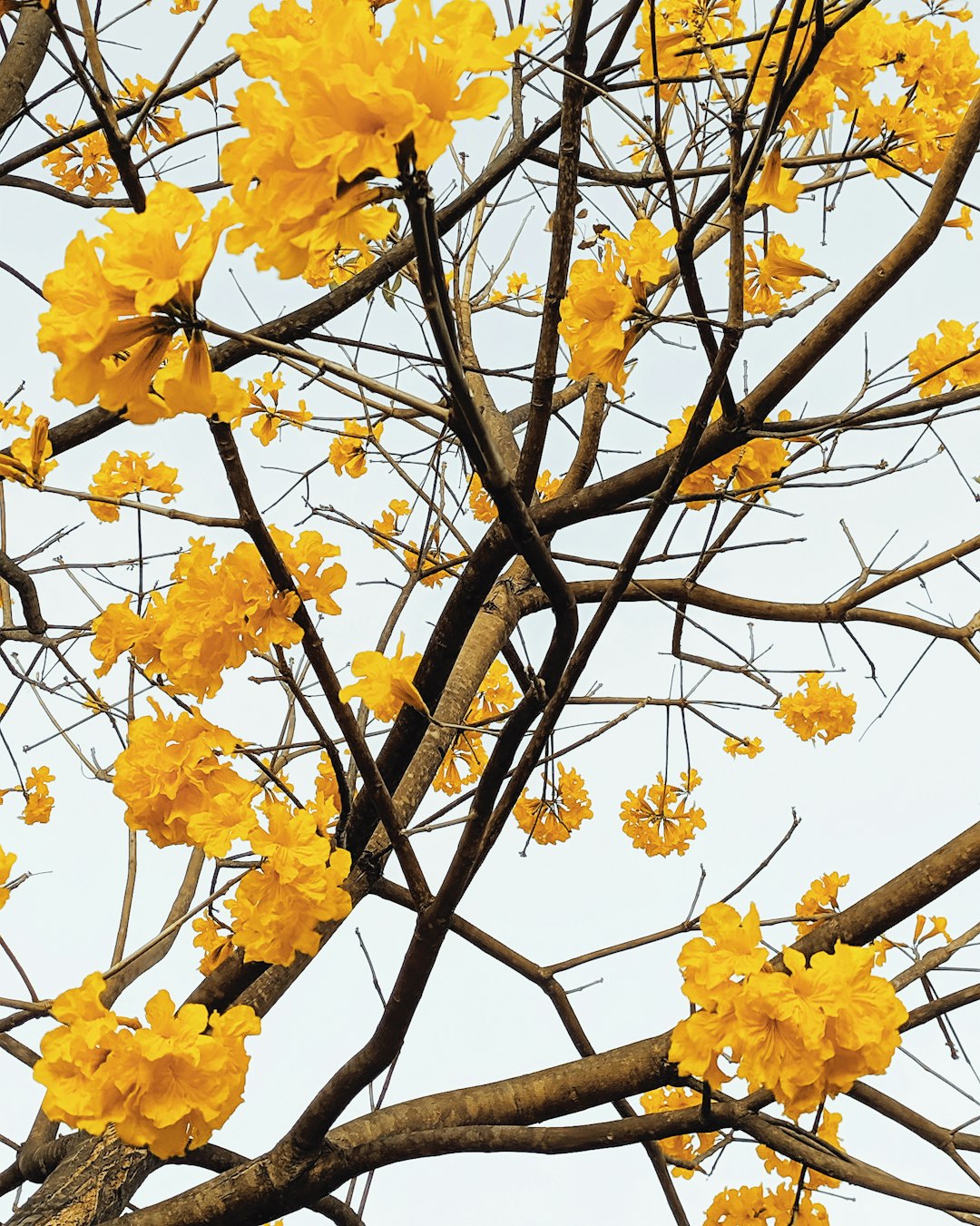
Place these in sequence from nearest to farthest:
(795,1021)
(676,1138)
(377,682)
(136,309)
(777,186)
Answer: (136,309), (795,1021), (777,186), (377,682), (676,1138)

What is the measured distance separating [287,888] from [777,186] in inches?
59.3

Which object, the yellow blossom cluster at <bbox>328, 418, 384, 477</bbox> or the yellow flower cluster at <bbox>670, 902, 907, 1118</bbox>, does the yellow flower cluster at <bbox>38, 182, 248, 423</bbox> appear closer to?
the yellow flower cluster at <bbox>670, 902, 907, 1118</bbox>

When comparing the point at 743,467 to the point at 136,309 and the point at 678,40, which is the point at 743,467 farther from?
the point at 136,309

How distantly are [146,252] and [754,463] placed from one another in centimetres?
188

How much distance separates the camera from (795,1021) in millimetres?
1491

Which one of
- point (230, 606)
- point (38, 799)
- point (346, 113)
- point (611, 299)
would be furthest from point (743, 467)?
point (38, 799)

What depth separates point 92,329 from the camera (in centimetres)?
102

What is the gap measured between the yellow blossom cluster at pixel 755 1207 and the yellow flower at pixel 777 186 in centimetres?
274

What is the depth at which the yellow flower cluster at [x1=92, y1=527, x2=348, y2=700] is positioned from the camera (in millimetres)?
1761

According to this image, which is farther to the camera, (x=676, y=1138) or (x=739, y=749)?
(x=739, y=749)

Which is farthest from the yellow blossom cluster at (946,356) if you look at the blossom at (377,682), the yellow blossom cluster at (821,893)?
the blossom at (377,682)

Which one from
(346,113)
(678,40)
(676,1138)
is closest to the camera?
(346,113)

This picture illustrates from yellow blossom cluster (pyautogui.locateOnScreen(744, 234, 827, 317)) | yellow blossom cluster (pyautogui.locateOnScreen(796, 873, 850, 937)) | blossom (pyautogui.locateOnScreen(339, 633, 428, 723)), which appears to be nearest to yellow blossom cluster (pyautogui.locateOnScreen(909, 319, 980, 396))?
yellow blossom cluster (pyautogui.locateOnScreen(744, 234, 827, 317))

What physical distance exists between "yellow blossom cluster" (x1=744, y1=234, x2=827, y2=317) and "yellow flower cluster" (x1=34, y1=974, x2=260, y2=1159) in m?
1.79
